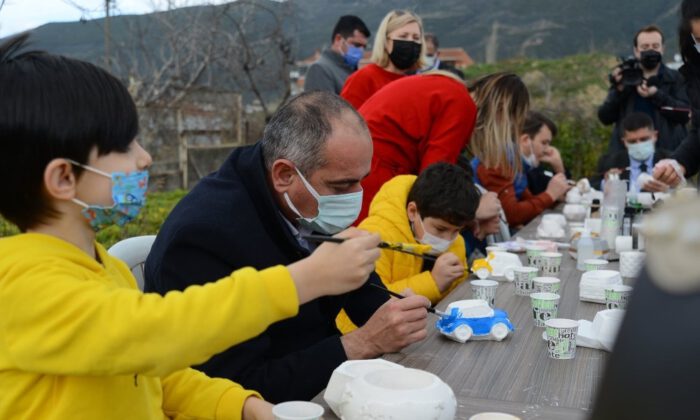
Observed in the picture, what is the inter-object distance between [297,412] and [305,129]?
962 millimetres

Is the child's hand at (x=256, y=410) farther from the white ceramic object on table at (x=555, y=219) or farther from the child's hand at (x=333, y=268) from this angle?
the white ceramic object on table at (x=555, y=219)

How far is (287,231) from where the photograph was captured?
203cm

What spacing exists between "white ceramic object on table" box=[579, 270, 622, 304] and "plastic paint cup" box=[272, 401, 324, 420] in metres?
1.41

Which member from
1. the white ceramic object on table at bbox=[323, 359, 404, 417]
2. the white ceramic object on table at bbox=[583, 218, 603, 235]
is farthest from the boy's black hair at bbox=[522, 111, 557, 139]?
the white ceramic object on table at bbox=[323, 359, 404, 417]

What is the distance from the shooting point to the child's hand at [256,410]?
1.50 metres

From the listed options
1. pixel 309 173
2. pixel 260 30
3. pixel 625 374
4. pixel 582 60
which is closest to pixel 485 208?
pixel 309 173

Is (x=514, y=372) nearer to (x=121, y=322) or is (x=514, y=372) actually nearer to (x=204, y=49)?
(x=121, y=322)

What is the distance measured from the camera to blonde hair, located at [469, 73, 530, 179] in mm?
4215

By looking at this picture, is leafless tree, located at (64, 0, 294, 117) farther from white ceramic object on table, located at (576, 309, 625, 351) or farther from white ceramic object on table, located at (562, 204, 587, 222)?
white ceramic object on table, located at (576, 309, 625, 351)

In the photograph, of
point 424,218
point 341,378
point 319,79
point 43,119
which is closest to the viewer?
point 43,119

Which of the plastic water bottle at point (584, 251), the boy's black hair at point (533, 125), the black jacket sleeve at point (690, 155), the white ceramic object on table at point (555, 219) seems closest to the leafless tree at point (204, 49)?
the boy's black hair at point (533, 125)

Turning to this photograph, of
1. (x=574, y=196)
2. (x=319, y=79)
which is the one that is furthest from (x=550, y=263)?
(x=319, y=79)

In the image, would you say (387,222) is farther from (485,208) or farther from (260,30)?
(260,30)

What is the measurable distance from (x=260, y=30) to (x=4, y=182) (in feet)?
27.6
